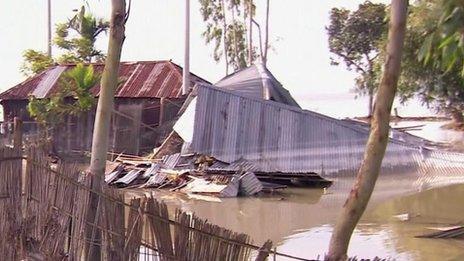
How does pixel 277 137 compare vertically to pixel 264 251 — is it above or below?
above

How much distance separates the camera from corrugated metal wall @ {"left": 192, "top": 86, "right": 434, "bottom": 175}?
19797mm

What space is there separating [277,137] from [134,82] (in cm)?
944

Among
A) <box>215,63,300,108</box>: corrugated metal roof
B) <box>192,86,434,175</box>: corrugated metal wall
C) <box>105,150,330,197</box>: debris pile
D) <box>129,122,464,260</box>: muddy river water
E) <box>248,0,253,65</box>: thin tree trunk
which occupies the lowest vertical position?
<box>129,122,464,260</box>: muddy river water

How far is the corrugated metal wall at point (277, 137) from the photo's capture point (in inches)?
779

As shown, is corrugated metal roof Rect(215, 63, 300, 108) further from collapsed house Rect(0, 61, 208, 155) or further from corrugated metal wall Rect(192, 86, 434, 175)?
corrugated metal wall Rect(192, 86, 434, 175)

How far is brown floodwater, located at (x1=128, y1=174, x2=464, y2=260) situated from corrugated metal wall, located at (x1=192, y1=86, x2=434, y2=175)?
0.74 metres

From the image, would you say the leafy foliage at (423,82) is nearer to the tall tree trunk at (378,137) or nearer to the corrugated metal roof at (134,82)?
the corrugated metal roof at (134,82)

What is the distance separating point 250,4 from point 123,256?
39.0 meters

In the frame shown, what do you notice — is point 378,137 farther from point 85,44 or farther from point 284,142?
point 85,44

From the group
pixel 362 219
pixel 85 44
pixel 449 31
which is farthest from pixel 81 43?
pixel 449 31

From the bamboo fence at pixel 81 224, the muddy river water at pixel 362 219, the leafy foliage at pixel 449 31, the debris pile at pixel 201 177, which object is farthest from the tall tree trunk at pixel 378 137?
the debris pile at pixel 201 177

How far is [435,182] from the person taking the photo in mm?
19375

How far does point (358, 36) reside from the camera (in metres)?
43.7

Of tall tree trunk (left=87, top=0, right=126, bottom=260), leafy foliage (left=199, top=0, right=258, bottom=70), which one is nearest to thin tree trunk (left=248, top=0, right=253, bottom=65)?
leafy foliage (left=199, top=0, right=258, bottom=70)
